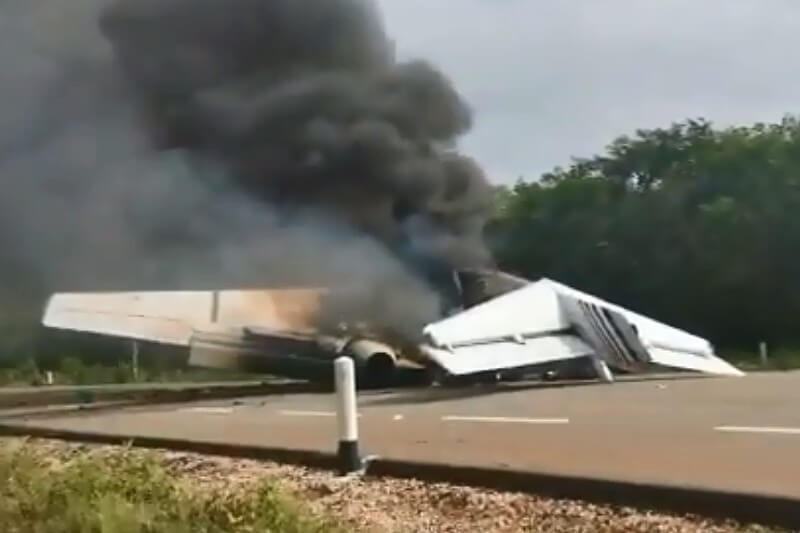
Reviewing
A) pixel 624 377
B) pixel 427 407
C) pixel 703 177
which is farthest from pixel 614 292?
pixel 427 407

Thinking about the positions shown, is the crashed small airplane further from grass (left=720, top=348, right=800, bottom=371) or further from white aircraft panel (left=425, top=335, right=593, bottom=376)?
grass (left=720, top=348, right=800, bottom=371)

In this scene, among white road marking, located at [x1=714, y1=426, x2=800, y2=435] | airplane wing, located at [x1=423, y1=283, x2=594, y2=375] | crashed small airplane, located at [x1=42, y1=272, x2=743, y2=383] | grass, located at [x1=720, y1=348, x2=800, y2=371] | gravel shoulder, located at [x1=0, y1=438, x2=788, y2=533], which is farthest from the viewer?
grass, located at [x1=720, y1=348, x2=800, y2=371]

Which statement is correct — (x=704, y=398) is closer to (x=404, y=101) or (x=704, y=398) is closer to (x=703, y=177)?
(x=404, y=101)

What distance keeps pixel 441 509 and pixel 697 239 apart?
44002 mm

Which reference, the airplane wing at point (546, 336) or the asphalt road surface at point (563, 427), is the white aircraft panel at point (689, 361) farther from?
the asphalt road surface at point (563, 427)

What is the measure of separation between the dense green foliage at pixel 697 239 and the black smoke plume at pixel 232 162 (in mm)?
16183

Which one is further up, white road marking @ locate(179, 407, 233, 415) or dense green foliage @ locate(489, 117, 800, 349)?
dense green foliage @ locate(489, 117, 800, 349)

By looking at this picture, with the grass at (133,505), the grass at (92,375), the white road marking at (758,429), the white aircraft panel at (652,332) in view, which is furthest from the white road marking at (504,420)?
the grass at (92,375)

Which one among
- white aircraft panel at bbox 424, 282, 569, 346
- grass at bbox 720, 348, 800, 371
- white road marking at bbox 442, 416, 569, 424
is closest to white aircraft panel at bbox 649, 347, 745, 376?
white aircraft panel at bbox 424, 282, 569, 346

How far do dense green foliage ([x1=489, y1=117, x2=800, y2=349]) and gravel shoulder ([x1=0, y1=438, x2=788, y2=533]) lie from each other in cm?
3553

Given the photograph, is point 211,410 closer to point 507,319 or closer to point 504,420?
point 507,319

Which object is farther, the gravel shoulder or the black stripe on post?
the black stripe on post

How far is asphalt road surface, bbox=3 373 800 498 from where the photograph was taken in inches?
301

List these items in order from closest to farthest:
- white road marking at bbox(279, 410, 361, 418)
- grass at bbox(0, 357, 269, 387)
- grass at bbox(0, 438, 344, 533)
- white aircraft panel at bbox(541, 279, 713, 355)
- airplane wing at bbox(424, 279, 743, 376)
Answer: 1. grass at bbox(0, 438, 344, 533)
2. white road marking at bbox(279, 410, 361, 418)
3. airplane wing at bbox(424, 279, 743, 376)
4. white aircraft panel at bbox(541, 279, 713, 355)
5. grass at bbox(0, 357, 269, 387)
